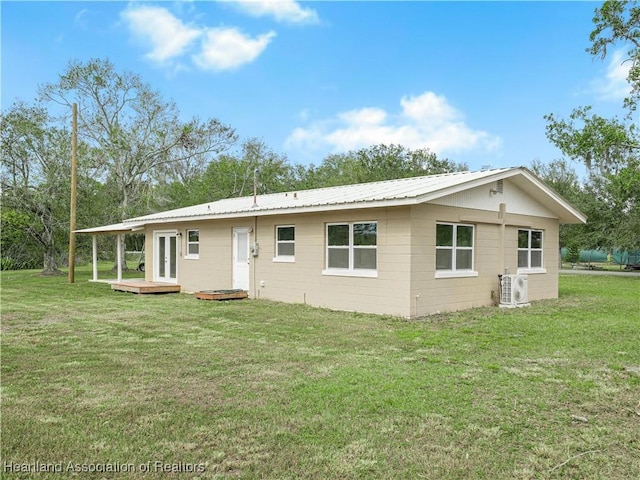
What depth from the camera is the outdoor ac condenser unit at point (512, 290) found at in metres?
11.8

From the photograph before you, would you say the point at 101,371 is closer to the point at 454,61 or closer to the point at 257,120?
the point at 454,61

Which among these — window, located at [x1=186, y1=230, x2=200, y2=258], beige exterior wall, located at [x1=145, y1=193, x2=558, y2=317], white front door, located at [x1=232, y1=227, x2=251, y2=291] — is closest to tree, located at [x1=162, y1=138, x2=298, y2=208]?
window, located at [x1=186, y1=230, x2=200, y2=258]

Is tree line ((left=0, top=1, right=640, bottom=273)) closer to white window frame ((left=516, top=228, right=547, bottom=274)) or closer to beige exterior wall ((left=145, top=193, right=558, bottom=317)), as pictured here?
white window frame ((left=516, top=228, right=547, bottom=274))

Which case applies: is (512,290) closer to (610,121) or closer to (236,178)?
(610,121)

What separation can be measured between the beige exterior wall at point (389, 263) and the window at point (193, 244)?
0.68ft

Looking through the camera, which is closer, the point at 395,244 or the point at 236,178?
the point at 395,244

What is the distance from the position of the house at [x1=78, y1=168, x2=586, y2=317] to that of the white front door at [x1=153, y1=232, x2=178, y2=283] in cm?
111

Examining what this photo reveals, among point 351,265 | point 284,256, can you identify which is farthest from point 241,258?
point 351,265

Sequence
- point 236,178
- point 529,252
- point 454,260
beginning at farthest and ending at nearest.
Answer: point 236,178 → point 529,252 → point 454,260

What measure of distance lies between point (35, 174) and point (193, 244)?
12568 millimetres

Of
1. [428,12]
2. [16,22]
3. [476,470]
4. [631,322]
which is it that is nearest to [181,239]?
[16,22]

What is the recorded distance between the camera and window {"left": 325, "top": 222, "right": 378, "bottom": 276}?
10625 millimetres

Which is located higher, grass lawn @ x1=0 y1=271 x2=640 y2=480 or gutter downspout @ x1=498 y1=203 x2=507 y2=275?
gutter downspout @ x1=498 y1=203 x2=507 y2=275

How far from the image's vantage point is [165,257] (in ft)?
55.3
